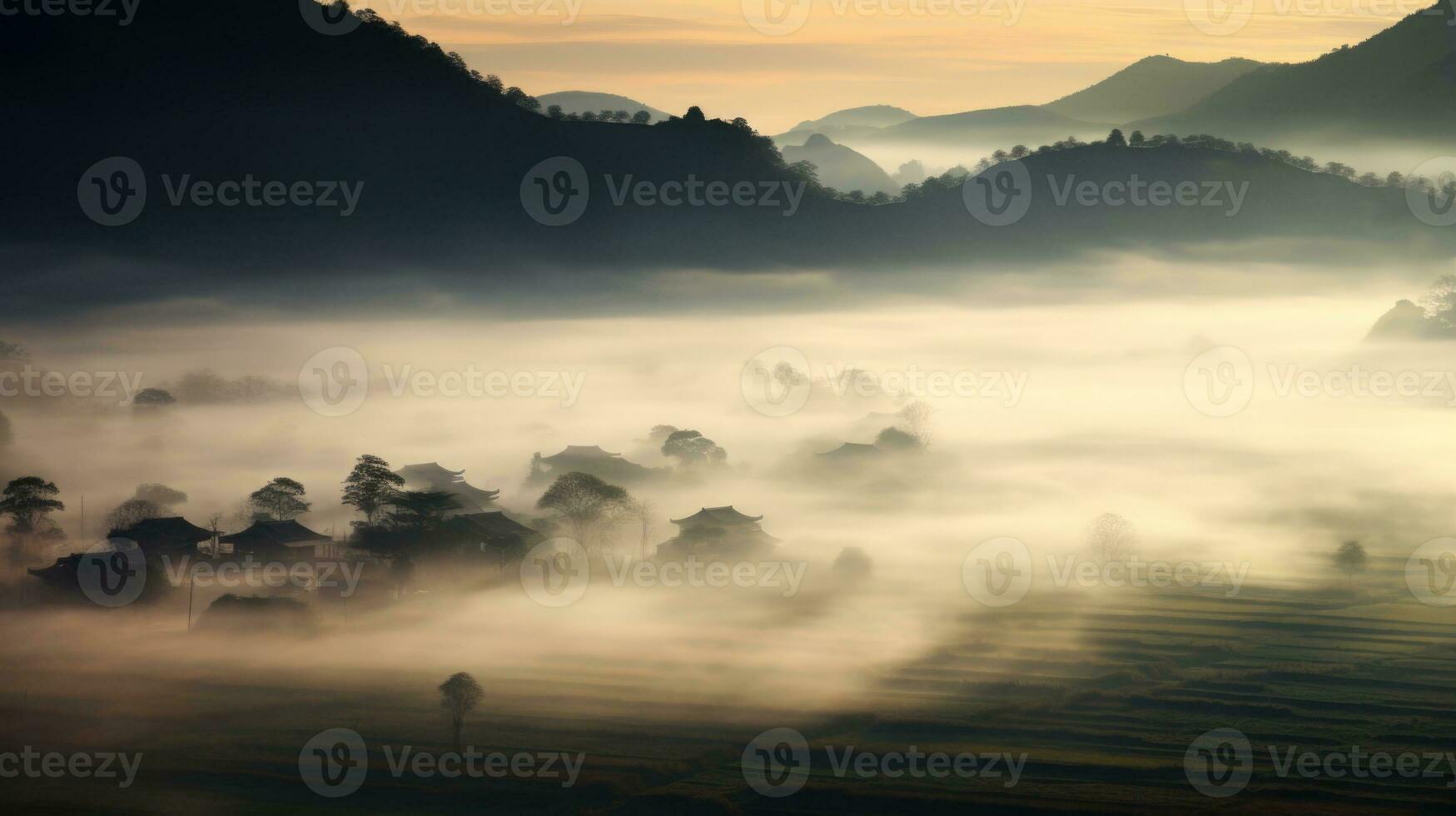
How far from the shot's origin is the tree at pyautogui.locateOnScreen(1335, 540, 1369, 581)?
542ft

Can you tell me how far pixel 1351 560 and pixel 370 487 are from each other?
110 metres

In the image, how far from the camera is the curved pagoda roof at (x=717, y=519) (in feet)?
404

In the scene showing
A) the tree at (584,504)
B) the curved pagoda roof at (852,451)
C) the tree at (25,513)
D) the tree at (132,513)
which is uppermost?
the curved pagoda roof at (852,451)

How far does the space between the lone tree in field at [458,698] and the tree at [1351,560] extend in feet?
352

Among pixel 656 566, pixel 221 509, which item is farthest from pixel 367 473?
Result: pixel 221 509

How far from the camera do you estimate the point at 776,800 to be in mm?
92875

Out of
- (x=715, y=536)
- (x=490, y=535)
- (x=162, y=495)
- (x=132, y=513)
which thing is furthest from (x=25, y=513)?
(x=715, y=536)

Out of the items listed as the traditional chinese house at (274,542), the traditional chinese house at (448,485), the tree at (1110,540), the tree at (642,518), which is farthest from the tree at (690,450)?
the traditional chinese house at (274,542)

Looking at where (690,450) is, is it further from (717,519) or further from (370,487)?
(370,487)

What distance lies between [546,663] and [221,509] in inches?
2591

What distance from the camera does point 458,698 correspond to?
324 feet

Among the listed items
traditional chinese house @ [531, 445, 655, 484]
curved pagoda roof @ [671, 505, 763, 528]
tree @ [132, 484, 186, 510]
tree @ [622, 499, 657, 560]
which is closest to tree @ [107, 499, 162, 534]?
tree @ [132, 484, 186, 510]

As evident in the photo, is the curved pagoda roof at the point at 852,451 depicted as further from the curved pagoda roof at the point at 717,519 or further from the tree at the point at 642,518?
the curved pagoda roof at the point at 717,519

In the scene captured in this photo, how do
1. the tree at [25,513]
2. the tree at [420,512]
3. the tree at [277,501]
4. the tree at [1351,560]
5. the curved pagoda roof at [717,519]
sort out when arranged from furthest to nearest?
the tree at [1351,560] < the tree at [277,501] < the tree at [25,513] < the curved pagoda roof at [717,519] < the tree at [420,512]
